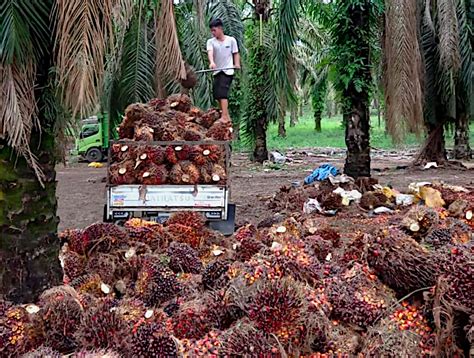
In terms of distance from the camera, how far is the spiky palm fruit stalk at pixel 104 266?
12.6 ft

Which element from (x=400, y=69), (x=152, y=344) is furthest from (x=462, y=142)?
(x=152, y=344)

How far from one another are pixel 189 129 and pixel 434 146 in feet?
32.8

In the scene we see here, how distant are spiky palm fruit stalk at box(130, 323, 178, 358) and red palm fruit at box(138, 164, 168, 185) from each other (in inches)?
177

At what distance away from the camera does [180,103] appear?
8.42 meters

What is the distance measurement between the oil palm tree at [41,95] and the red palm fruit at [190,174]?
3.07 m

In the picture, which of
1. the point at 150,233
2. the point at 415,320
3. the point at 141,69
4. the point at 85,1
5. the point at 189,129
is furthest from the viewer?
the point at 141,69

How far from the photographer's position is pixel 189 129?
780cm

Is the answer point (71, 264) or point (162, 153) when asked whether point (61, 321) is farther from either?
point (162, 153)

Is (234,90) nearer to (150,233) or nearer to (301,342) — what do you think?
(150,233)

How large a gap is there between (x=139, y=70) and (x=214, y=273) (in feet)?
18.7

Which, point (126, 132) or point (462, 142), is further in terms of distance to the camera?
point (462, 142)

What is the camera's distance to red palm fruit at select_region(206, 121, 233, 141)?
26.2 feet

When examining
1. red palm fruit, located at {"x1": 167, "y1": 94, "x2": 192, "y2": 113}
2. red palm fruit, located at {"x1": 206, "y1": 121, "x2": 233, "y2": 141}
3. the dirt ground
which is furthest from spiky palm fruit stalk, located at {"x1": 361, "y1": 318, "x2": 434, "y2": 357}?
the dirt ground

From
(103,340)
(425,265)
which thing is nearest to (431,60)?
(425,265)
